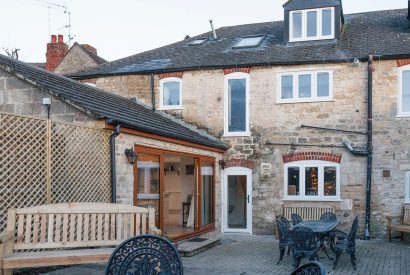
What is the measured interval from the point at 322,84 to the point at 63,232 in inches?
403

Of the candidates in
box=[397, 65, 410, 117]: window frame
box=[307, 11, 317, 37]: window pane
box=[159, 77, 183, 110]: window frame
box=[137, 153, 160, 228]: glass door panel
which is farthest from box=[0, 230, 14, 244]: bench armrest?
box=[307, 11, 317, 37]: window pane

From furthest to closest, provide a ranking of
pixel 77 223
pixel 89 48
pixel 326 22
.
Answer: pixel 89 48, pixel 326 22, pixel 77 223

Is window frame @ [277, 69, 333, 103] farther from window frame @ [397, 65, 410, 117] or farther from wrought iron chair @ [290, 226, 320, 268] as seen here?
wrought iron chair @ [290, 226, 320, 268]

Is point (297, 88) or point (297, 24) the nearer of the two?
point (297, 88)

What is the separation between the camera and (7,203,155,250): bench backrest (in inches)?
262

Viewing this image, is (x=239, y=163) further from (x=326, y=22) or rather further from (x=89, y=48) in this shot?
(x=89, y=48)

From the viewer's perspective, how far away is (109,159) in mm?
9461

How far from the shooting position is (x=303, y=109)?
49.1 feet

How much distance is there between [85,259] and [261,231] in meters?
9.28

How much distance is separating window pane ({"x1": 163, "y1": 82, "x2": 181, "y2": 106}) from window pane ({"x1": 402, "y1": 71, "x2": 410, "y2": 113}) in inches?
281

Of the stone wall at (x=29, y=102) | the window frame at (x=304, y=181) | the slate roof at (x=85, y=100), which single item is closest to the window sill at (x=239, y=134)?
the window frame at (x=304, y=181)

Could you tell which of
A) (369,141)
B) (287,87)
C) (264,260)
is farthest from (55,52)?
(264,260)

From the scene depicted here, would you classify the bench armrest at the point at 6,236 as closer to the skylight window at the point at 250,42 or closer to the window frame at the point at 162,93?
the window frame at the point at 162,93

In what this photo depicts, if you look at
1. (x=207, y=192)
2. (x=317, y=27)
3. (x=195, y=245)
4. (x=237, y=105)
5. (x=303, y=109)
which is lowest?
(x=195, y=245)
